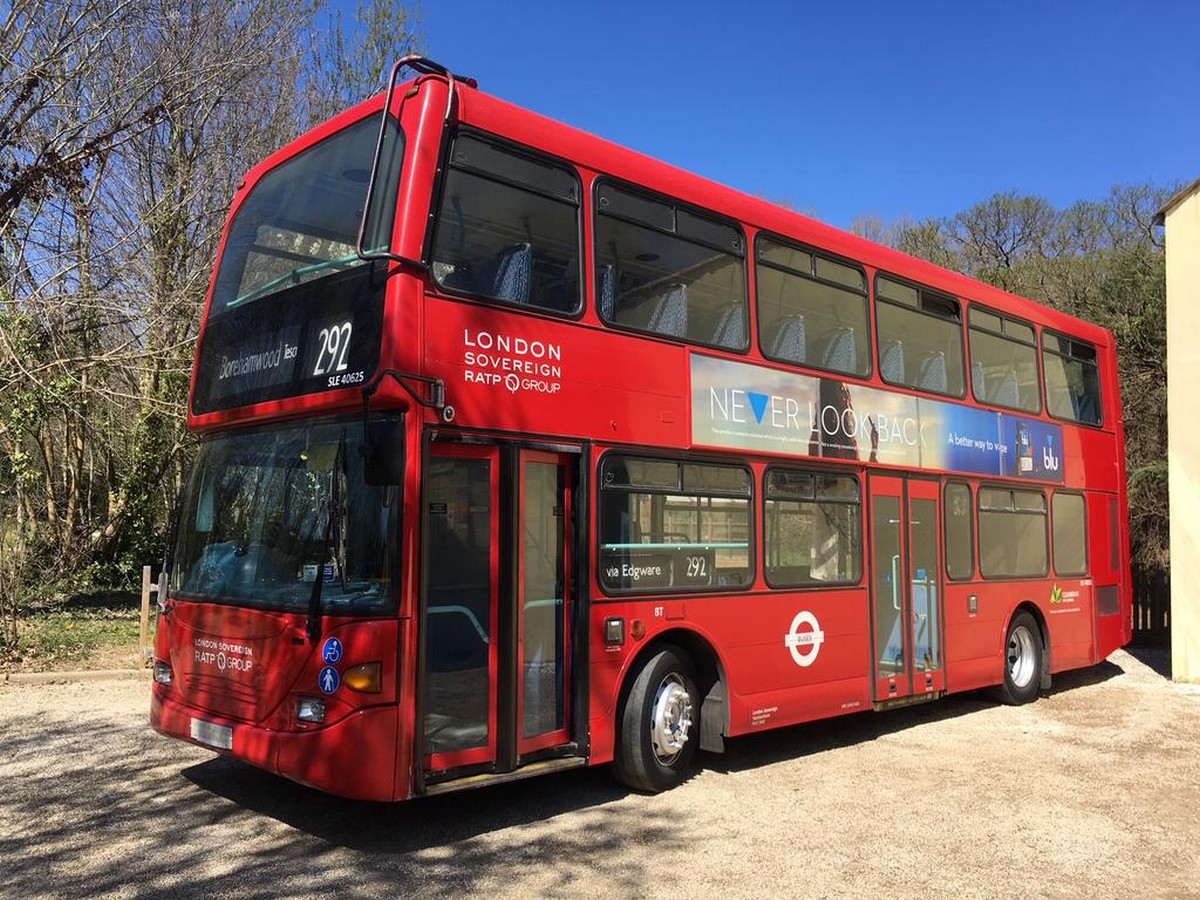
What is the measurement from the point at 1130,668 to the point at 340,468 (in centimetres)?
1255

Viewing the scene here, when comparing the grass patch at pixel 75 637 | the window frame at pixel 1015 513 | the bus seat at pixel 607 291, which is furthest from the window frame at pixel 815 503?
the grass patch at pixel 75 637

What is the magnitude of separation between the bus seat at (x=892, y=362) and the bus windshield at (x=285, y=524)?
520 cm

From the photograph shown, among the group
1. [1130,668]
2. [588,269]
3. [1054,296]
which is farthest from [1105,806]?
[1054,296]

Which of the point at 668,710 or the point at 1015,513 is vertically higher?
the point at 1015,513

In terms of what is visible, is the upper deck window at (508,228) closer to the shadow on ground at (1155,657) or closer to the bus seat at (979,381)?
the bus seat at (979,381)

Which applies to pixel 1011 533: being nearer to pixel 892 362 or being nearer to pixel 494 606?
pixel 892 362

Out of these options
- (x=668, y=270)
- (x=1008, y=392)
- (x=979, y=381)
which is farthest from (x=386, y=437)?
(x=1008, y=392)

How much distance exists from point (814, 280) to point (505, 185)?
10.7 ft

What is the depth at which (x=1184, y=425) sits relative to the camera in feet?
39.2

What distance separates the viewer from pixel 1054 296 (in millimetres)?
23578

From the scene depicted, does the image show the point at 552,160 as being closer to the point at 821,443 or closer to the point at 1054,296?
the point at 821,443

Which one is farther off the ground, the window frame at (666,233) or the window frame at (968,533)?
the window frame at (666,233)

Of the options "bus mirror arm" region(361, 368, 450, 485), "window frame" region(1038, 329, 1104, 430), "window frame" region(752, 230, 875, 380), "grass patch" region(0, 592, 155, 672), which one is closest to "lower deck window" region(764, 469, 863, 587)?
"window frame" region(752, 230, 875, 380)

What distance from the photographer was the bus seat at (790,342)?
7398 millimetres
